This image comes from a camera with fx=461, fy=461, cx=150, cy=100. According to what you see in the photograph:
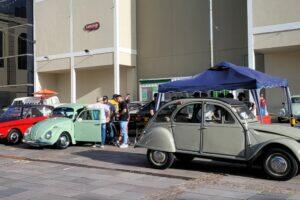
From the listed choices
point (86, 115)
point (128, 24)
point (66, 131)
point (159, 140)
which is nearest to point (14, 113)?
point (66, 131)

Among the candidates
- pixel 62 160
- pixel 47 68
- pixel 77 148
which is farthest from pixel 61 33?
pixel 62 160

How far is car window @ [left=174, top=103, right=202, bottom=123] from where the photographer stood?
391 inches

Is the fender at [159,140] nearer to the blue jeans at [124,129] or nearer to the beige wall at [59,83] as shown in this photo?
the blue jeans at [124,129]

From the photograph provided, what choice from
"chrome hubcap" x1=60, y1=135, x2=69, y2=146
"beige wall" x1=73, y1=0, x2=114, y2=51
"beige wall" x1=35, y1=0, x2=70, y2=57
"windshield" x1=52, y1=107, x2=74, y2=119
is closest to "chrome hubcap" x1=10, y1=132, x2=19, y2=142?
"windshield" x1=52, y1=107, x2=74, y2=119

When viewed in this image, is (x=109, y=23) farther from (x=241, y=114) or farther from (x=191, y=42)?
(x=241, y=114)

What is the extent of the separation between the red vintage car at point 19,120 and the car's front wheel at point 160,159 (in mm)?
8168

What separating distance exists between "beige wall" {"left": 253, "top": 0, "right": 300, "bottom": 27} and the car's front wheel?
1498 centimetres

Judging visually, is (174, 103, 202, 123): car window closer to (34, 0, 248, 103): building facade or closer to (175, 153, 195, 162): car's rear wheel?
(175, 153, 195, 162): car's rear wheel

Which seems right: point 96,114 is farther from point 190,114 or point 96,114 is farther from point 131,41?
point 131,41

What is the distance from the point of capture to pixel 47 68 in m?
34.9

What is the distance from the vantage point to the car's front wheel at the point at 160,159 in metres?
10.2

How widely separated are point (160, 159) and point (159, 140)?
44 centimetres

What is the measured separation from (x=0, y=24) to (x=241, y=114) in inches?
1286

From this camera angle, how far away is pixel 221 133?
9.52 m
